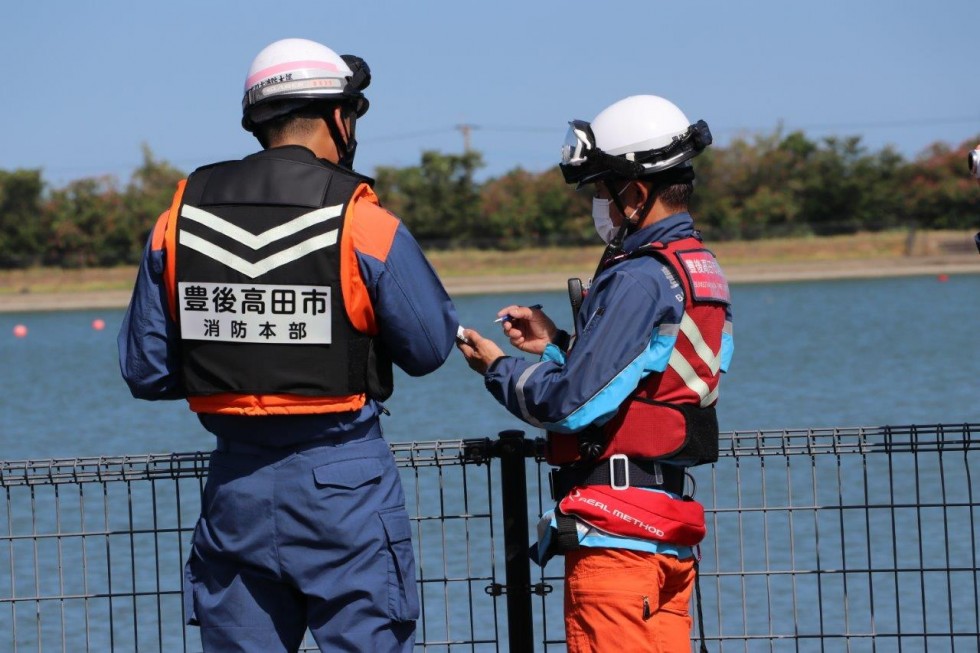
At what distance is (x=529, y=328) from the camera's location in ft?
13.5

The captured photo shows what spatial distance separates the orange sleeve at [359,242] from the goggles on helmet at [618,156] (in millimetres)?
576

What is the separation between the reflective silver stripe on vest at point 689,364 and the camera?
12.1 feet

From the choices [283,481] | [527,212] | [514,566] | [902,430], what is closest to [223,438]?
[283,481]

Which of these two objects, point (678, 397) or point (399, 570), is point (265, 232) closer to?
point (399, 570)

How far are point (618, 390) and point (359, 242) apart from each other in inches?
29.3

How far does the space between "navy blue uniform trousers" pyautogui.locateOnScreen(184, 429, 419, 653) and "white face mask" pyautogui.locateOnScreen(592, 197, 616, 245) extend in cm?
84

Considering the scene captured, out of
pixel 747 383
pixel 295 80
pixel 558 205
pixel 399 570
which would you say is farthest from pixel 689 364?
pixel 558 205

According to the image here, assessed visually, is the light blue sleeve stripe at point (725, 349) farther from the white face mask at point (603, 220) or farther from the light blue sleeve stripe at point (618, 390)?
the white face mask at point (603, 220)

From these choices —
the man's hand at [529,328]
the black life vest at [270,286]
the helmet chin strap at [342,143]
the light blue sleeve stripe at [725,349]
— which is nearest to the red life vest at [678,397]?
the light blue sleeve stripe at [725,349]

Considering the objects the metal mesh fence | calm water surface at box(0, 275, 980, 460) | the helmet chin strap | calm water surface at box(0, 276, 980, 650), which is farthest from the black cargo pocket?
calm water surface at box(0, 275, 980, 460)

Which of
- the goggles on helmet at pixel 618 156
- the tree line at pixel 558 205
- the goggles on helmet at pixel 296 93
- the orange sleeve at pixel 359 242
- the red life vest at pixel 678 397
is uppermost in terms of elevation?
the tree line at pixel 558 205

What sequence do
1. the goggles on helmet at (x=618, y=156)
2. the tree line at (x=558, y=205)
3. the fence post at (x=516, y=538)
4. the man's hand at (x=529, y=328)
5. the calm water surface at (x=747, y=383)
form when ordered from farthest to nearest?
the tree line at (x=558, y=205) < the calm water surface at (x=747, y=383) < the fence post at (x=516, y=538) < the man's hand at (x=529, y=328) < the goggles on helmet at (x=618, y=156)

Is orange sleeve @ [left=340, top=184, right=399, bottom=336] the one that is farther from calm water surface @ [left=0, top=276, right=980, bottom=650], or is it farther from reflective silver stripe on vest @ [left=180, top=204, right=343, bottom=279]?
calm water surface @ [left=0, top=276, right=980, bottom=650]

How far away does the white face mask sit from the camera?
389 centimetres
